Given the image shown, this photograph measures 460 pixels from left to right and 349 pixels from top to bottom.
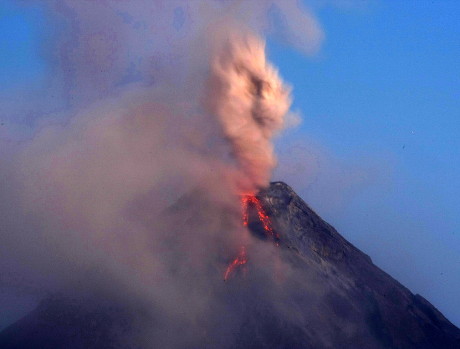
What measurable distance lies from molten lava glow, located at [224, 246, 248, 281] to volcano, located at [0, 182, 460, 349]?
4cm

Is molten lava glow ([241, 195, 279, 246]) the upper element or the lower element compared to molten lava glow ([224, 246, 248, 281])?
upper

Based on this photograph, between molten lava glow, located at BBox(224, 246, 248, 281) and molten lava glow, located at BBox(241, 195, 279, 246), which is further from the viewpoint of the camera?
molten lava glow, located at BBox(241, 195, 279, 246)

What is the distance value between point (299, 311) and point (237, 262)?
374 cm

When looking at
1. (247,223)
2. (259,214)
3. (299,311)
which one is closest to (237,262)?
(247,223)

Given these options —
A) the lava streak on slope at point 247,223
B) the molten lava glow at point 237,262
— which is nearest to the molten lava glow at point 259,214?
the lava streak on slope at point 247,223

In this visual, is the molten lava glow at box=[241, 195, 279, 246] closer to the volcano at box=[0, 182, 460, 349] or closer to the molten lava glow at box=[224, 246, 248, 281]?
the volcano at box=[0, 182, 460, 349]

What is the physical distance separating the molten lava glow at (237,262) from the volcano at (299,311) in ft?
0.14

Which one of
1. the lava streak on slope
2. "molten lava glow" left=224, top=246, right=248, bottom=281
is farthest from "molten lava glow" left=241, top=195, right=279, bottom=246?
"molten lava glow" left=224, top=246, right=248, bottom=281

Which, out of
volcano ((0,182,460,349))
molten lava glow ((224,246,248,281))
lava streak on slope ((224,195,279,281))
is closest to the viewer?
volcano ((0,182,460,349))

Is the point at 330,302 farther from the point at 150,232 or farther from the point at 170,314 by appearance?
the point at 150,232

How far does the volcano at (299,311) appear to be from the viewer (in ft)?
73.6

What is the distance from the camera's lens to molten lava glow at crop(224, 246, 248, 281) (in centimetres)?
2583

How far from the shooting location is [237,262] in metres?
26.3

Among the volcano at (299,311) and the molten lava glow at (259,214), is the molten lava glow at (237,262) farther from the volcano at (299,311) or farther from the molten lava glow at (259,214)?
the molten lava glow at (259,214)
